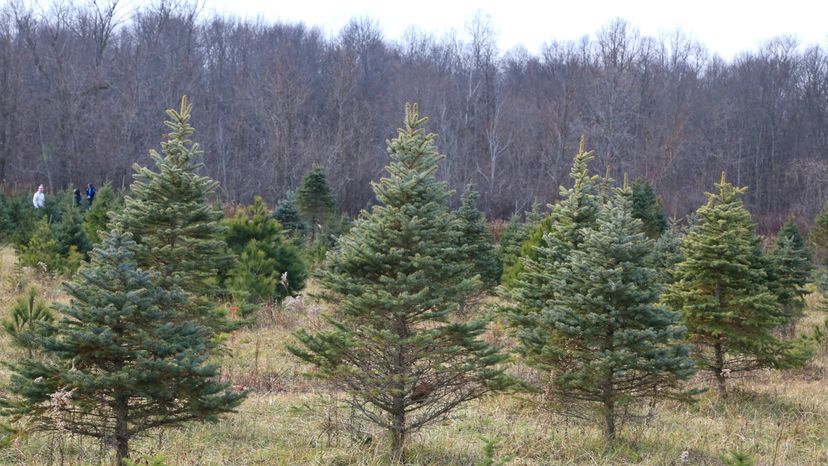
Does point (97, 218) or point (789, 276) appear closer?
point (789, 276)

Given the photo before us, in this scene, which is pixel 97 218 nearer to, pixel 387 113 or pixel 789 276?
pixel 789 276

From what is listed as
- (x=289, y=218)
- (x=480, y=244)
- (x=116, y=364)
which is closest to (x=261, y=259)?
(x=480, y=244)

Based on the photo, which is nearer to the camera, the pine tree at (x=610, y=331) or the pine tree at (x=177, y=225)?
the pine tree at (x=610, y=331)

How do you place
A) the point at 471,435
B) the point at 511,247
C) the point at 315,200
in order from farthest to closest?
the point at 315,200 < the point at 511,247 < the point at 471,435

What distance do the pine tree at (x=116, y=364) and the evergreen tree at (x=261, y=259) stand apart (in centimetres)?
777

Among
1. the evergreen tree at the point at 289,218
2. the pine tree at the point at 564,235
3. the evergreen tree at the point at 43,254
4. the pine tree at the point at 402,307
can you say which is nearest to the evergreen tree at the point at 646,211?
the evergreen tree at the point at 289,218

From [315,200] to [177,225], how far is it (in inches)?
746

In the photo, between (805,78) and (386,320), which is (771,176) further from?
(386,320)

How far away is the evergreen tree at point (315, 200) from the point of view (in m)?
26.7

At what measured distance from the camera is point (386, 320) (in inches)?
253

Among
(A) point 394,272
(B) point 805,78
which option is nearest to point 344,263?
(A) point 394,272

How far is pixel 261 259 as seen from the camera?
1382cm

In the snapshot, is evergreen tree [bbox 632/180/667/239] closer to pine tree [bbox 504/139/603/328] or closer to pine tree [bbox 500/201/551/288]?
pine tree [bbox 500/201/551/288]

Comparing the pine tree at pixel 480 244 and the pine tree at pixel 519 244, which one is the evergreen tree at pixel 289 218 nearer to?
the pine tree at pixel 519 244
